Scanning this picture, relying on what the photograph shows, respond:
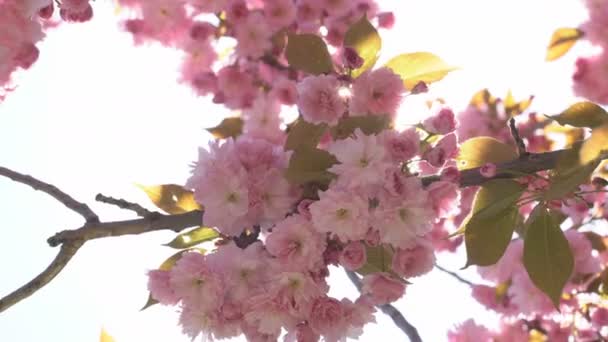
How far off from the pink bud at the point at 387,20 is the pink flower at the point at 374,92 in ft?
4.65

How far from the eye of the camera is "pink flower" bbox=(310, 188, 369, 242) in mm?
1040

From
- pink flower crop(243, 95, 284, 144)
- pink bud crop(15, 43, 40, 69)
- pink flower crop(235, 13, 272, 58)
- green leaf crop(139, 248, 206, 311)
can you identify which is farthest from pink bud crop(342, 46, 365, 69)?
pink flower crop(235, 13, 272, 58)

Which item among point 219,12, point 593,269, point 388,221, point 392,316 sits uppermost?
point 219,12

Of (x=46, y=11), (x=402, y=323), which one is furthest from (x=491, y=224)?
(x=46, y=11)

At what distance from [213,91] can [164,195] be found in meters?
1.30

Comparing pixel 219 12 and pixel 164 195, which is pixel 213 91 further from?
pixel 164 195

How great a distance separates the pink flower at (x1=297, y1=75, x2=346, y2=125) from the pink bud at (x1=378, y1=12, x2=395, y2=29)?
1.46m

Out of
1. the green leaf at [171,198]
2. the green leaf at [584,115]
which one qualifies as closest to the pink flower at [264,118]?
the green leaf at [171,198]

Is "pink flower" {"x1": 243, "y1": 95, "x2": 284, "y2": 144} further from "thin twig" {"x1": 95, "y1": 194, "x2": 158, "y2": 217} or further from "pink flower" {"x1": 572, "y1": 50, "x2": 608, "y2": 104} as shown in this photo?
"thin twig" {"x1": 95, "y1": 194, "x2": 158, "y2": 217}

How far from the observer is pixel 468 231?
1.11 m

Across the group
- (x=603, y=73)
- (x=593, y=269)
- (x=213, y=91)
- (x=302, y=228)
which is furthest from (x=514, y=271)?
(x=302, y=228)

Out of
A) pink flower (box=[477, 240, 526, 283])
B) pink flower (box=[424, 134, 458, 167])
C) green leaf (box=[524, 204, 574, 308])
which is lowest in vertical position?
pink flower (box=[477, 240, 526, 283])

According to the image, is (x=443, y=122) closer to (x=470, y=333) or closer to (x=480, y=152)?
(x=480, y=152)

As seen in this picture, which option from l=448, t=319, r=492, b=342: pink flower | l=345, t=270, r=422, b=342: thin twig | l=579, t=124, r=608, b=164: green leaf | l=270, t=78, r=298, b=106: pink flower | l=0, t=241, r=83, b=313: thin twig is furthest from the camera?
l=270, t=78, r=298, b=106: pink flower
